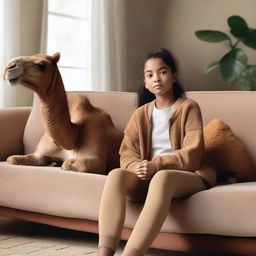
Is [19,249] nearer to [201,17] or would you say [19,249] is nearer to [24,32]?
[24,32]

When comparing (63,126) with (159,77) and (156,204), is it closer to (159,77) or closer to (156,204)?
(159,77)

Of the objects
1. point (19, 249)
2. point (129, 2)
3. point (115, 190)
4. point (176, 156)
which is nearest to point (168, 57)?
point (176, 156)

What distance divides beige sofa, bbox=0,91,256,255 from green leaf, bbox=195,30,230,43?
6.59 ft

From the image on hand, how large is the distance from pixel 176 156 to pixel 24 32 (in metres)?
2.23

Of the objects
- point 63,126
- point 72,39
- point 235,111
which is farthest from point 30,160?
point 72,39

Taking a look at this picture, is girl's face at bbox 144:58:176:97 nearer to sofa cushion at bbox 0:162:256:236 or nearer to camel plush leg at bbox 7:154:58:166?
sofa cushion at bbox 0:162:256:236

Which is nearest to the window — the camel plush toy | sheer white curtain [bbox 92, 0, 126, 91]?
sheer white curtain [bbox 92, 0, 126, 91]

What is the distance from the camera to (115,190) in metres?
2.30

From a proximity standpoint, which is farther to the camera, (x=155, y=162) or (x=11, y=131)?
(x=11, y=131)

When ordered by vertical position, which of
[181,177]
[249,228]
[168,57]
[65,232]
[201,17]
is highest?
[201,17]

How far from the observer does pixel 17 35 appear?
13.9 feet

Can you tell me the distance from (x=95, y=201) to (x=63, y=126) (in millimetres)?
441

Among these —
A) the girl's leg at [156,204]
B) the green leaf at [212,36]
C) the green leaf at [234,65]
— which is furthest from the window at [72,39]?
the girl's leg at [156,204]

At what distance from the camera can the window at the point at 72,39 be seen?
4.76 m
